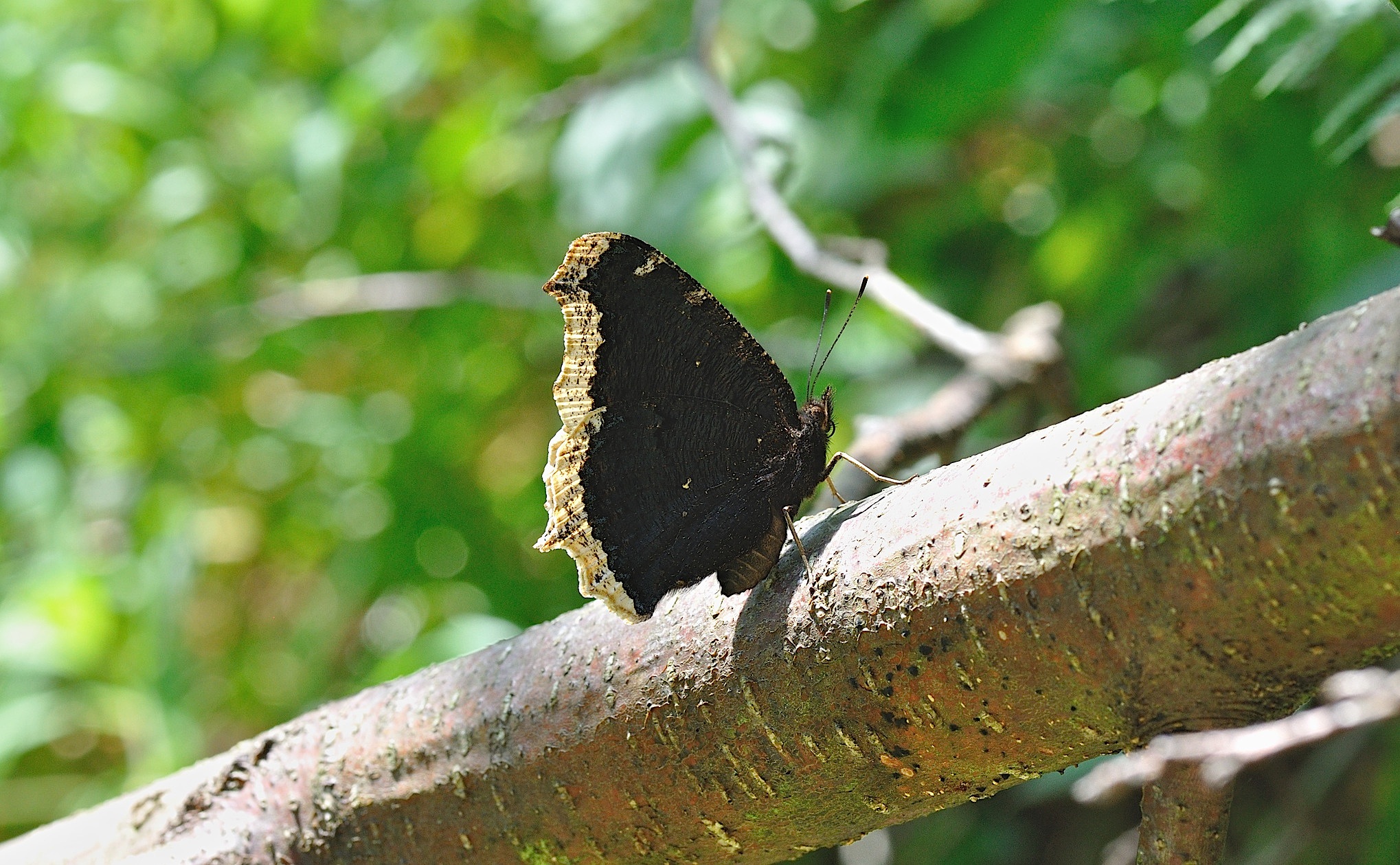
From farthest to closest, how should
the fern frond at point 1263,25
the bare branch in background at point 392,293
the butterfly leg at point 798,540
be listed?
the bare branch in background at point 392,293
the fern frond at point 1263,25
the butterfly leg at point 798,540

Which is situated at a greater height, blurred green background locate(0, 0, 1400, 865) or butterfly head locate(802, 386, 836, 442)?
butterfly head locate(802, 386, 836, 442)

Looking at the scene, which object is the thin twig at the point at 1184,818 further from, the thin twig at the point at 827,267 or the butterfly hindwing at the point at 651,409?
the thin twig at the point at 827,267

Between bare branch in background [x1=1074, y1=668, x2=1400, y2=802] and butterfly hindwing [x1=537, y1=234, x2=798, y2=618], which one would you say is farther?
butterfly hindwing [x1=537, y1=234, x2=798, y2=618]

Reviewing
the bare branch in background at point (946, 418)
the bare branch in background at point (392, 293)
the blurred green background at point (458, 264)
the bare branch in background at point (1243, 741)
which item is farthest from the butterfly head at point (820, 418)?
the bare branch in background at point (392, 293)

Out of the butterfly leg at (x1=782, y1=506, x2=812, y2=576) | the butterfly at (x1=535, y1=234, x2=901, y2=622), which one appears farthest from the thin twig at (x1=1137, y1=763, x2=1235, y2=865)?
the butterfly at (x1=535, y1=234, x2=901, y2=622)

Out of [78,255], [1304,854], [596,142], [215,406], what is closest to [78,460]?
[215,406]

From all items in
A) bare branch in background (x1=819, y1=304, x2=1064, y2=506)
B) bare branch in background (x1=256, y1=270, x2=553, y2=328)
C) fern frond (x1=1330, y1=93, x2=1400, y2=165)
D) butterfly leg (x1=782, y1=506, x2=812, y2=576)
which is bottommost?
bare branch in background (x1=256, y1=270, x2=553, y2=328)

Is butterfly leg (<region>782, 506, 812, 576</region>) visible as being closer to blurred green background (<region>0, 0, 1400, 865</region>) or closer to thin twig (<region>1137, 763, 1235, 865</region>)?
thin twig (<region>1137, 763, 1235, 865</region>)
